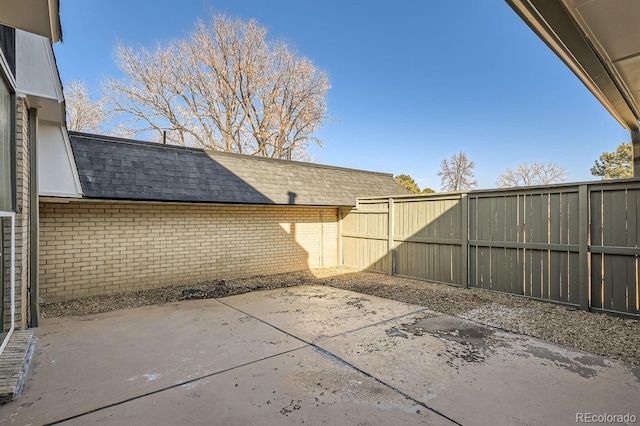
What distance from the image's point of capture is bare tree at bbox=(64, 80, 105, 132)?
54.9 feet

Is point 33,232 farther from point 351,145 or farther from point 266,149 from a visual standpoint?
point 351,145

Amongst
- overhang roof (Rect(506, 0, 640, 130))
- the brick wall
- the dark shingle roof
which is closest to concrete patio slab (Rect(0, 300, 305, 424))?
the brick wall

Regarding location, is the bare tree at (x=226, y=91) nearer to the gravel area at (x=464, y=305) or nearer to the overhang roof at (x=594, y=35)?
the gravel area at (x=464, y=305)

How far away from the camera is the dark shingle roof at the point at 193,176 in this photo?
6484mm

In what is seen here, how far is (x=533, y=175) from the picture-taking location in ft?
88.1

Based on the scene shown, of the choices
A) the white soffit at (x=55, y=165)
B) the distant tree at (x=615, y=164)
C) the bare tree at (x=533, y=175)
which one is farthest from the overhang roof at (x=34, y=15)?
the bare tree at (x=533, y=175)

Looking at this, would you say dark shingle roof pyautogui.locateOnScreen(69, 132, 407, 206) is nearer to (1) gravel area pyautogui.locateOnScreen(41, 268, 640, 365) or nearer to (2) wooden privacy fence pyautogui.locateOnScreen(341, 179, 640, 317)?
(1) gravel area pyautogui.locateOnScreen(41, 268, 640, 365)

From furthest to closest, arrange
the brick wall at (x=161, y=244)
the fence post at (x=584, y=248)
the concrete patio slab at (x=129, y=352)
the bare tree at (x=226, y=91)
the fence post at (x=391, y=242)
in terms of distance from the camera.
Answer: the bare tree at (x=226, y=91) < the fence post at (x=391, y=242) < the brick wall at (x=161, y=244) < the fence post at (x=584, y=248) < the concrete patio slab at (x=129, y=352)

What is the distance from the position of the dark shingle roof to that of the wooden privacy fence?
8.19 feet

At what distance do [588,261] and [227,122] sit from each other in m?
18.6

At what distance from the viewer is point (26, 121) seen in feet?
14.8

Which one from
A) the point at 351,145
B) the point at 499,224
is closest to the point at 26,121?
the point at 499,224

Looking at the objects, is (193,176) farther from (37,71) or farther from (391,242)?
(391,242)

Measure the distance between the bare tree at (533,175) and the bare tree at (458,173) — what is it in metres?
2.33
